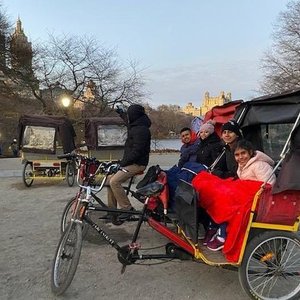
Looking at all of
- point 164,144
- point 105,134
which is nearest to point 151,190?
point 105,134

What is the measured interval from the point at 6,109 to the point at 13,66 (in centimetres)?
308

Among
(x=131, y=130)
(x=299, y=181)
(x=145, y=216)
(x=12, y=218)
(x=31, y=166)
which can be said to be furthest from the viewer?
(x=31, y=166)

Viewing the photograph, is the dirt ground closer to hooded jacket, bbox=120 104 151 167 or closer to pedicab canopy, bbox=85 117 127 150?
hooded jacket, bbox=120 104 151 167

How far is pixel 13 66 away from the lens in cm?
2938

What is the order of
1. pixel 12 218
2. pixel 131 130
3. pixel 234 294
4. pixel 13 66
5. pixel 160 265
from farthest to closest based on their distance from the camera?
pixel 13 66, pixel 12 218, pixel 131 130, pixel 160 265, pixel 234 294

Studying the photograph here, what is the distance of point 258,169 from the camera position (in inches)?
172

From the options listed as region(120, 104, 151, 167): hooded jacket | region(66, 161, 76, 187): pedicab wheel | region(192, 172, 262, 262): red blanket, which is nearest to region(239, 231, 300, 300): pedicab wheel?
region(192, 172, 262, 262): red blanket

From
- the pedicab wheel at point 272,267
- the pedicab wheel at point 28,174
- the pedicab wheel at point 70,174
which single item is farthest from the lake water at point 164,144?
the pedicab wheel at point 272,267

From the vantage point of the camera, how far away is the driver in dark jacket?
6242 mm

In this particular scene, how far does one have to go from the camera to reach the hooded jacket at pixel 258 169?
4266 mm

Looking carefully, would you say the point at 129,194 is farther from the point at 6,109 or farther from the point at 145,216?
the point at 6,109

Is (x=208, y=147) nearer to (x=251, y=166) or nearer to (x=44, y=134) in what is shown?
(x=251, y=166)

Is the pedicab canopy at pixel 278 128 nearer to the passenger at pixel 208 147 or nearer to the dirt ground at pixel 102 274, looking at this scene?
the passenger at pixel 208 147

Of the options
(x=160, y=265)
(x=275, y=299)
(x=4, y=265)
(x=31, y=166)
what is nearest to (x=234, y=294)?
(x=275, y=299)
